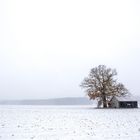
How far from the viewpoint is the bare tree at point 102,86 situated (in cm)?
8538

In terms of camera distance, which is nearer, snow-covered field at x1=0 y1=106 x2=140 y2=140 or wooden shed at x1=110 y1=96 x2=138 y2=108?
snow-covered field at x1=0 y1=106 x2=140 y2=140

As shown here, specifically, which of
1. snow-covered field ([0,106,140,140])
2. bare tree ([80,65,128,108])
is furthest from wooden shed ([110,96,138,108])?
snow-covered field ([0,106,140,140])

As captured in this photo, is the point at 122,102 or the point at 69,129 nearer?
the point at 69,129

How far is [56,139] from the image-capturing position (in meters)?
18.5

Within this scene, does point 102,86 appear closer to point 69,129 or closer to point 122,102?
point 122,102

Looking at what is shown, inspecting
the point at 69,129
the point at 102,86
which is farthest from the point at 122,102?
the point at 69,129

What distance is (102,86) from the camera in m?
87.4

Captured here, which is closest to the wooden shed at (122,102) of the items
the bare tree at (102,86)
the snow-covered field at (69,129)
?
the bare tree at (102,86)

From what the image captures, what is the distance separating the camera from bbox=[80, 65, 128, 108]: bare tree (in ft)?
280

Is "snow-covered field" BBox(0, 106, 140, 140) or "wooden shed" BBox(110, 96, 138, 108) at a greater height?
"wooden shed" BBox(110, 96, 138, 108)

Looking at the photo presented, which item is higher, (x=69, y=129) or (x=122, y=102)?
(x=122, y=102)

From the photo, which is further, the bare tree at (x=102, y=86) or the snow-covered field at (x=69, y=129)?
the bare tree at (x=102, y=86)

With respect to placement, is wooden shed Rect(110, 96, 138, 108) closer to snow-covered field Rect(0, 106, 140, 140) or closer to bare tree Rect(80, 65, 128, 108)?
bare tree Rect(80, 65, 128, 108)

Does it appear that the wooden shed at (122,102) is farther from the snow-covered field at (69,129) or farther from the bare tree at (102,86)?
the snow-covered field at (69,129)
